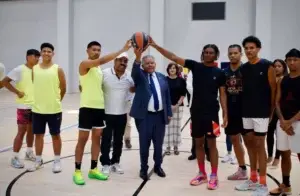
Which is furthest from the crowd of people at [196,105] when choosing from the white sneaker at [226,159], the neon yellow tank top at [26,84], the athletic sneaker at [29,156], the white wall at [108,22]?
the white wall at [108,22]

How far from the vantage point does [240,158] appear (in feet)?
15.7

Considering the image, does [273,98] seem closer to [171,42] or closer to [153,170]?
[153,170]

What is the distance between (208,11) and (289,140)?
13.4 metres

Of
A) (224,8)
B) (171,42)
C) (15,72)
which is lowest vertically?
(15,72)

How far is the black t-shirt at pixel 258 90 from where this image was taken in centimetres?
Result: 393

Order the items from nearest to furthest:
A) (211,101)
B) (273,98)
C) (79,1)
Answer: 1. (273,98)
2. (211,101)
3. (79,1)

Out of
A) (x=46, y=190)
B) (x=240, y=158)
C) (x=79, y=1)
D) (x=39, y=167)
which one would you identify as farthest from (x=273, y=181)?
(x=79, y=1)

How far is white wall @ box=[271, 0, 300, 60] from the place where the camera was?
15.2 metres

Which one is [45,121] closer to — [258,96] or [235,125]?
[235,125]

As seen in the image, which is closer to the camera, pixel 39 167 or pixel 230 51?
pixel 230 51

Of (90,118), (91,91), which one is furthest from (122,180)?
(91,91)

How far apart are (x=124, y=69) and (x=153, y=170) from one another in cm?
158

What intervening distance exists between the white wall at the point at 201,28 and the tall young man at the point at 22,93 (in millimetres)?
11956

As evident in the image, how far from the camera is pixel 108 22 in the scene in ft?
57.9
